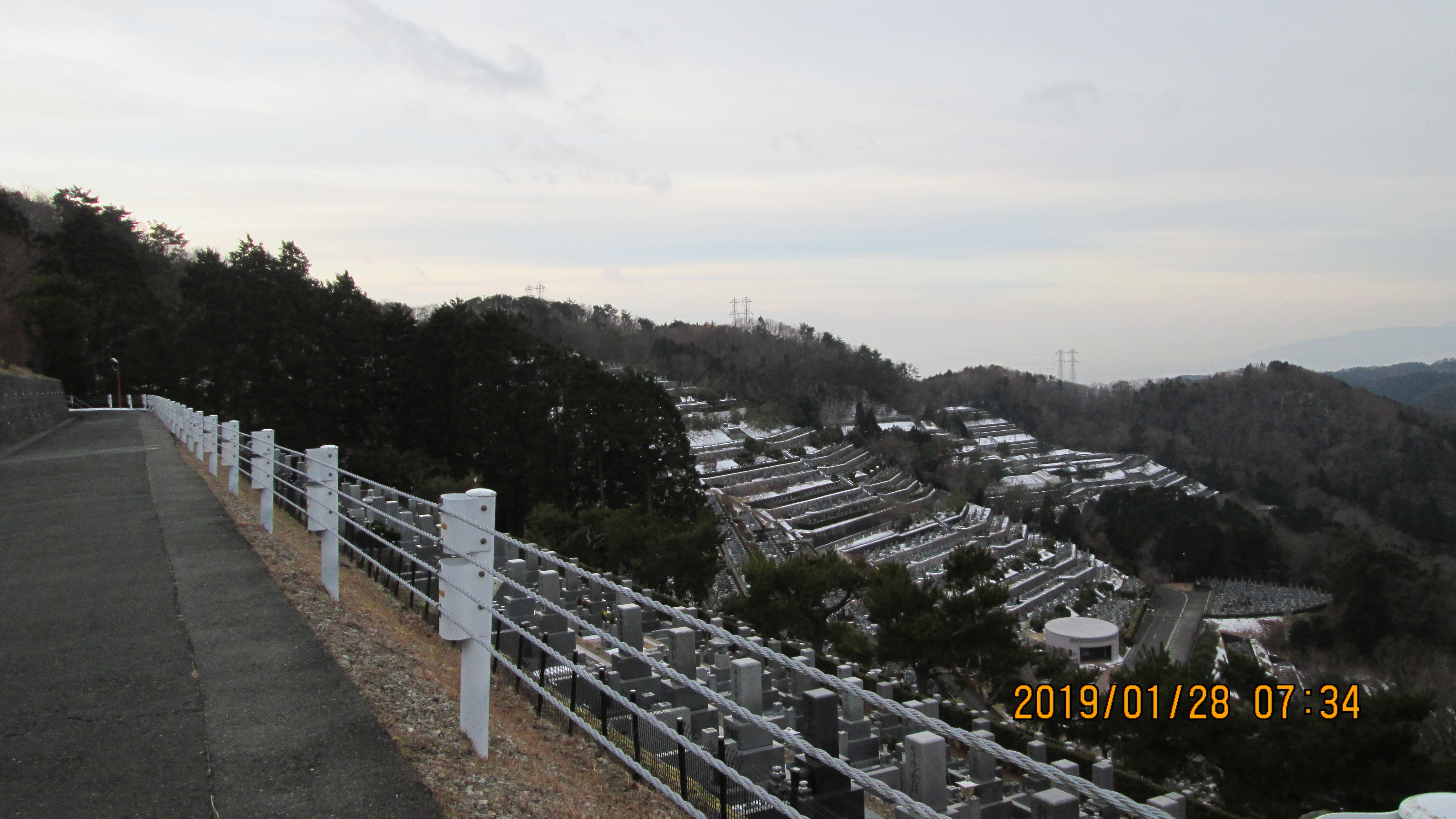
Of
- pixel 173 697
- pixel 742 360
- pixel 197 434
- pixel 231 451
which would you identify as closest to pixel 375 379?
pixel 197 434

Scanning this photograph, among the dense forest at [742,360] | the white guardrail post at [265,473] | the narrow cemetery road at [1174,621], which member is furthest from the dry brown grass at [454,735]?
the dense forest at [742,360]

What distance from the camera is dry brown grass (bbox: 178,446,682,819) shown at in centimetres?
262

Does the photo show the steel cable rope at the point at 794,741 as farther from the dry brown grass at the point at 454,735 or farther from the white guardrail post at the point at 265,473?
the white guardrail post at the point at 265,473

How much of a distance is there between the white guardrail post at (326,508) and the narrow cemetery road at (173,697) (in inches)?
11.8

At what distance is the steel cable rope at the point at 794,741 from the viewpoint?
1.63 m

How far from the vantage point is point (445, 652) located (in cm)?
442

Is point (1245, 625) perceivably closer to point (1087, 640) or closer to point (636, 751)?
point (1087, 640)

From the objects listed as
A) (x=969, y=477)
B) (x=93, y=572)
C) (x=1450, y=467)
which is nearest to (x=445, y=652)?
(x=93, y=572)

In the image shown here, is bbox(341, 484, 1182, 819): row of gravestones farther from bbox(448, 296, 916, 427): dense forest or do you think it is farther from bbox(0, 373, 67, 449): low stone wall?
bbox(448, 296, 916, 427): dense forest

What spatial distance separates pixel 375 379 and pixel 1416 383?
460 feet

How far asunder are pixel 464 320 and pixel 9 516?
66.4 ft

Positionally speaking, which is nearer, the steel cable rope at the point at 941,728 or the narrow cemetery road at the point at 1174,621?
the steel cable rope at the point at 941,728

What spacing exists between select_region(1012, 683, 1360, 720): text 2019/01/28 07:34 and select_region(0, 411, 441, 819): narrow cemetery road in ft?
23.8

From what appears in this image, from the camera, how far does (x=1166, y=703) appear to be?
9906 millimetres
